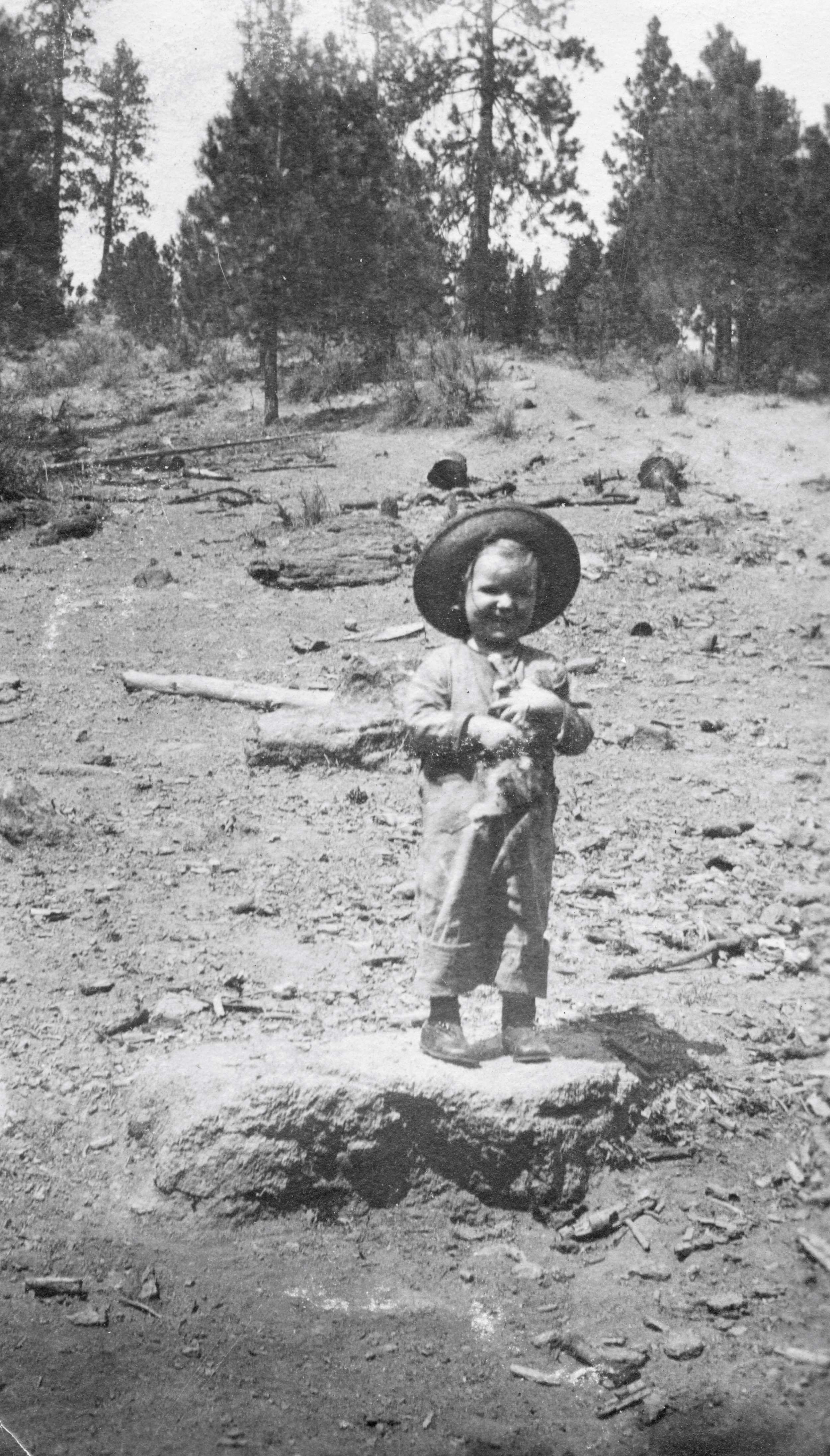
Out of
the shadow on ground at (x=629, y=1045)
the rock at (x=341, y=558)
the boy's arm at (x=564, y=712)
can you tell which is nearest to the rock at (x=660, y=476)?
the rock at (x=341, y=558)

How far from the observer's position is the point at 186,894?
13.9ft

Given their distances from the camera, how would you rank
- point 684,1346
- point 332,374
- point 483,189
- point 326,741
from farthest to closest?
point 332,374
point 483,189
point 326,741
point 684,1346

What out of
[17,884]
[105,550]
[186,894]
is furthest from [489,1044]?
[105,550]

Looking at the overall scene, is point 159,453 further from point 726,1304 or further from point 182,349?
point 726,1304

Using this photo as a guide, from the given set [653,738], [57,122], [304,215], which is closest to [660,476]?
[653,738]

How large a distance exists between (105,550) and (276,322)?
15.6ft

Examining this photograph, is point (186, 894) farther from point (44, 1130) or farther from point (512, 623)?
point (512, 623)

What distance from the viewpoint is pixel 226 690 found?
629 centimetres

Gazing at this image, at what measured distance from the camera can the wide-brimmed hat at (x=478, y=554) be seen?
8.89 feet

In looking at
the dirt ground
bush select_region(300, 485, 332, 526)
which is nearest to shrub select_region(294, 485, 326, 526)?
bush select_region(300, 485, 332, 526)

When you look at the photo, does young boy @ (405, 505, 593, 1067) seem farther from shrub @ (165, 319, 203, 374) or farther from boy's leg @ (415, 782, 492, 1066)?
shrub @ (165, 319, 203, 374)

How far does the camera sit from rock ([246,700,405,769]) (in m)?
5.45

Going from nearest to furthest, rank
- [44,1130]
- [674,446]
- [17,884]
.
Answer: [44,1130], [17,884], [674,446]

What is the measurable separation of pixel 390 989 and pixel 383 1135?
0.89 metres
